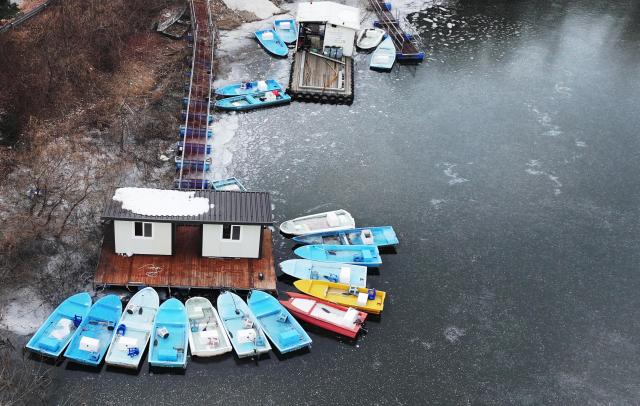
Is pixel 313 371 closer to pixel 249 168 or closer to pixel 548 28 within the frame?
pixel 249 168

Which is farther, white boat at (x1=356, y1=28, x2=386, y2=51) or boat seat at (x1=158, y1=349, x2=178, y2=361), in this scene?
white boat at (x1=356, y1=28, x2=386, y2=51)

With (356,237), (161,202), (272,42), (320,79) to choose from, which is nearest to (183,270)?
(161,202)

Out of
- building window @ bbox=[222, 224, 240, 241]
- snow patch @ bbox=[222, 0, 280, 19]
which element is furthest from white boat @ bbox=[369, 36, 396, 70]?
building window @ bbox=[222, 224, 240, 241]

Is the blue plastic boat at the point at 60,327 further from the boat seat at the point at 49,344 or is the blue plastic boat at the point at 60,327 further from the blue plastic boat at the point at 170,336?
the blue plastic boat at the point at 170,336

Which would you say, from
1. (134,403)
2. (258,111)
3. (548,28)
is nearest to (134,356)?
(134,403)

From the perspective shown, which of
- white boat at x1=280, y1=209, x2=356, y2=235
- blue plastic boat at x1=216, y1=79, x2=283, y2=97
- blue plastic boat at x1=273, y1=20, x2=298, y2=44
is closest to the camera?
white boat at x1=280, y1=209, x2=356, y2=235

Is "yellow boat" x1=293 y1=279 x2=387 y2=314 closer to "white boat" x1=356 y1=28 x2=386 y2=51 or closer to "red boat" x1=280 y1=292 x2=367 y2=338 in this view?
"red boat" x1=280 y1=292 x2=367 y2=338

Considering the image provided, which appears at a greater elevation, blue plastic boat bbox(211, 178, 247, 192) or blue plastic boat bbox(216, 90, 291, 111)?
blue plastic boat bbox(216, 90, 291, 111)
